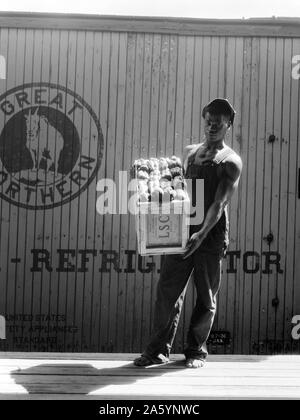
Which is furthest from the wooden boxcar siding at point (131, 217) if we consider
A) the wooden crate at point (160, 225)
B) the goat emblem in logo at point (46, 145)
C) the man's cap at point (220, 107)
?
the wooden crate at point (160, 225)

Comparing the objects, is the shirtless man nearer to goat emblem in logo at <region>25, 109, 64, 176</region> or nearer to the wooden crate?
the wooden crate

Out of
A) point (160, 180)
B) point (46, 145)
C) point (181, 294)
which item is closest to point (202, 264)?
point (181, 294)

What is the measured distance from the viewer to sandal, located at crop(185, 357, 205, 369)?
4509mm

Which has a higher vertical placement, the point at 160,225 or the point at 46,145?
the point at 46,145

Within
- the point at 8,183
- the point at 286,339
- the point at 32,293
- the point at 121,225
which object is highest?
the point at 8,183

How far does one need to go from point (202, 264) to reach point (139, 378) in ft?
3.11

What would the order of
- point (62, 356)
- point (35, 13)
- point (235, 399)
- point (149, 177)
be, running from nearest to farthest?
1. point (235, 399)
2. point (149, 177)
3. point (62, 356)
4. point (35, 13)

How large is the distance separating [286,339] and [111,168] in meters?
2.83

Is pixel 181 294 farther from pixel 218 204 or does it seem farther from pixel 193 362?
pixel 218 204

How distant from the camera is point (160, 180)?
4.29m

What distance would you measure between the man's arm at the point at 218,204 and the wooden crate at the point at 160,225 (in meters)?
0.14

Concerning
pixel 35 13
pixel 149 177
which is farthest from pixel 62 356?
pixel 35 13

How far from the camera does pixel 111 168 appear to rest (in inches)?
271

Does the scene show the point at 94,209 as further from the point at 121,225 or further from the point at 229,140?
the point at 229,140
